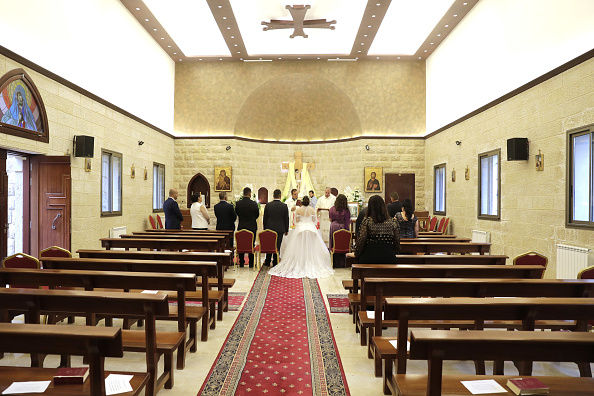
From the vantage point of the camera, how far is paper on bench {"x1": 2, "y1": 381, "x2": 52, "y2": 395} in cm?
204

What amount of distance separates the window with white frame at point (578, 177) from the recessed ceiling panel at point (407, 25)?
546 cm

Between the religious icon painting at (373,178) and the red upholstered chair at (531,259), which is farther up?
the religious icon painting at (373,178)

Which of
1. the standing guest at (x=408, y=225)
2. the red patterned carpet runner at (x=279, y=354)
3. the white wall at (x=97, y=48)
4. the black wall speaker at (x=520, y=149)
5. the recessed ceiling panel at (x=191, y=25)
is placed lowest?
the red patterned carpet runner at (x=279, y=354)

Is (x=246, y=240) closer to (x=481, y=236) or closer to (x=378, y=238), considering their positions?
(x=378, y=238)

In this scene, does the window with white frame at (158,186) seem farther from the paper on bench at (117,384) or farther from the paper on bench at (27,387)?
the paper on bench at (27,387)

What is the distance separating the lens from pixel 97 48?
8836mm

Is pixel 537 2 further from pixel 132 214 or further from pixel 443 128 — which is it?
pixel 132 214

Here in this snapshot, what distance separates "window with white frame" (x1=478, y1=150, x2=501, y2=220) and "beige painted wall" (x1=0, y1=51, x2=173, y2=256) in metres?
7.95

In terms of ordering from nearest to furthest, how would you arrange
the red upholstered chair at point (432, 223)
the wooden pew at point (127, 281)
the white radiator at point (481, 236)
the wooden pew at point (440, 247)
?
the wooden pew at point (127, 281) → the wooden pew at point (440, 247) → the white radiator at point (481, 236) → the red upholstered chair at point (432, 223)

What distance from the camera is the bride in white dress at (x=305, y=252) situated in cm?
808

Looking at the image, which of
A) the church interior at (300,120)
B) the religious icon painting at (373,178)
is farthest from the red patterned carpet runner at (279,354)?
the religious icon painting at (373,178)

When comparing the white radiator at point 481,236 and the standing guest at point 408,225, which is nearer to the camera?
the standing guest at point 408,225

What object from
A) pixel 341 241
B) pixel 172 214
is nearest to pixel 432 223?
pixel 341 241

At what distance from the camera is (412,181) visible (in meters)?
14.2
